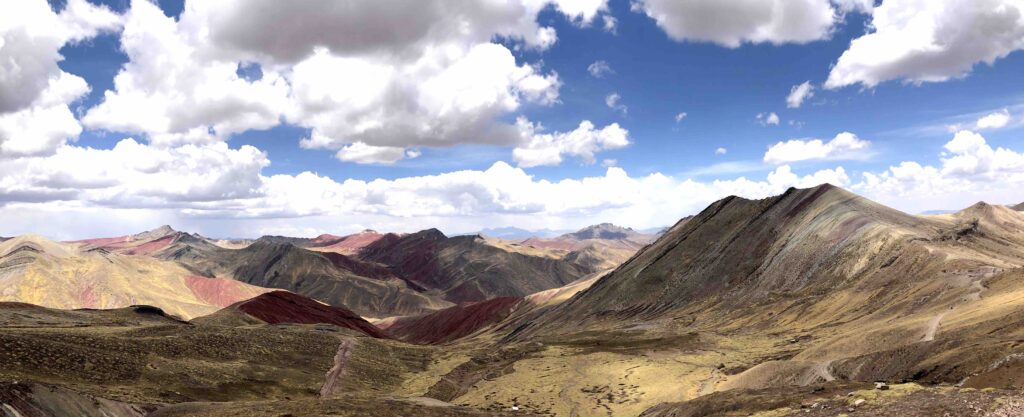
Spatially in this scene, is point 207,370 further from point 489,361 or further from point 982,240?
point 982,240

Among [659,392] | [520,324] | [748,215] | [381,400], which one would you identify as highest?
[748,215]

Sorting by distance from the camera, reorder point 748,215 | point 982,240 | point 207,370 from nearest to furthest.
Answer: point 207,370
point 982,240
point 748,215

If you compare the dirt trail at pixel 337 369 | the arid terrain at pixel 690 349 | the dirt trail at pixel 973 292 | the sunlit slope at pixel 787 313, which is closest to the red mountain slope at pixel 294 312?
the arid terrain at pixel 690 349

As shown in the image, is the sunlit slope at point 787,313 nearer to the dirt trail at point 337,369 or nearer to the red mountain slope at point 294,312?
the dirt trail at point 337,369

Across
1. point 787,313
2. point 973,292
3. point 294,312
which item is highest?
point 973,292

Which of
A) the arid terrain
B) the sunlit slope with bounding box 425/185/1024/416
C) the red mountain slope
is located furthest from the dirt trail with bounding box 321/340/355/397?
the red mountain slope

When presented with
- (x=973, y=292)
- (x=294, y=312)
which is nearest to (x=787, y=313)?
(x=973, y=292)

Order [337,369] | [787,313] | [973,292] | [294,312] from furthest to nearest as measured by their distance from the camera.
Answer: [294,312]
[787,313]
[337,369]
[973,292]

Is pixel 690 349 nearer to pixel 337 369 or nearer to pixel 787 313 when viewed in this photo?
pixel 787 313

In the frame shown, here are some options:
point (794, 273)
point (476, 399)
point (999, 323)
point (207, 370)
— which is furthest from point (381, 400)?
point (794, 273)
